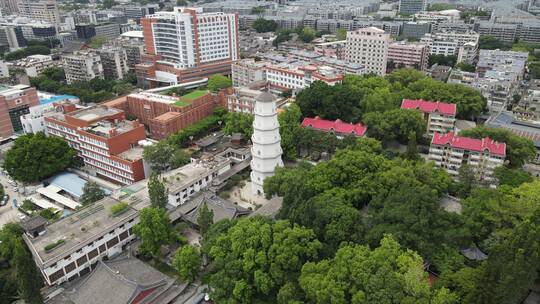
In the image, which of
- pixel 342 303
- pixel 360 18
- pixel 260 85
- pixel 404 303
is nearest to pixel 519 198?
pixel 404 303

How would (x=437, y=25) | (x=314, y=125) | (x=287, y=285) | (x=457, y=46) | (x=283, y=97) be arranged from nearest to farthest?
1. (x=287, y=285)
2. (x=314, y=125)
3. (x=283, y=97)
4. (x=457, y=46)
5. (x=437, y=25)

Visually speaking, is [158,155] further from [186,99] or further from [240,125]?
[186,99]

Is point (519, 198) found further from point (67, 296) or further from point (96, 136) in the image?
point (96, 136)

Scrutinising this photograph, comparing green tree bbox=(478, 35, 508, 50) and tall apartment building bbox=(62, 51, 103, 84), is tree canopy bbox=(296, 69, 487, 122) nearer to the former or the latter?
tall apartment building bbox=(62, 51, 103, 84)

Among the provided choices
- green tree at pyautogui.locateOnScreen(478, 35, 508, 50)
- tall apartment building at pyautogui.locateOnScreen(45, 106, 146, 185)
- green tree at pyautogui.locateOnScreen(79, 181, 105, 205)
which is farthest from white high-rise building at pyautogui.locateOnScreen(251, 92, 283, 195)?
green tree at pyautogui.locateOnScreen(478, 35, 508, 50)

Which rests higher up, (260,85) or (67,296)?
(260,85)

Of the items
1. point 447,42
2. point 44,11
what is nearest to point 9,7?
point 44,11
